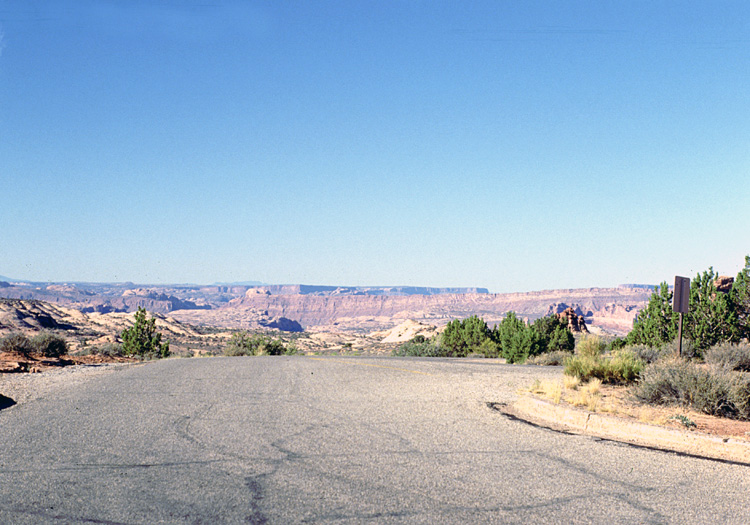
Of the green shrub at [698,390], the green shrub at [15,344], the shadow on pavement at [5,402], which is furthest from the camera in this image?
the green shrub at [15,344]

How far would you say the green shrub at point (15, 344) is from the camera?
25.8 meters

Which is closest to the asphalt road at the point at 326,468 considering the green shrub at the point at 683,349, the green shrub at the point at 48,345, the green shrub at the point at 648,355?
the green shrub at the point at 648,355

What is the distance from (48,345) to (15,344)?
4.42 feet

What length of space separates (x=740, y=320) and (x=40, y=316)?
292 ft

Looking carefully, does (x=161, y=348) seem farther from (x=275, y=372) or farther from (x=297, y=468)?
(x=297, y=468)

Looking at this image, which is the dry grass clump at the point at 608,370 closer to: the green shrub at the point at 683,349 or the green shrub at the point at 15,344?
the green shrub at the point at 683,349

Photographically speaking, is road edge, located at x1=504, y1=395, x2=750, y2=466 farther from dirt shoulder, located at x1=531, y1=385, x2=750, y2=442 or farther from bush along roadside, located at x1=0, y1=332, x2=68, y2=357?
bush along roadside, located at x1=0, y1=332, x2=68, y2=357

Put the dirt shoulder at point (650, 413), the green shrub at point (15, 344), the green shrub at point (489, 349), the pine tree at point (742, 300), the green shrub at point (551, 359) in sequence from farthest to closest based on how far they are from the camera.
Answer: the green shrub at point (489, 349) → the green shrub at point (15, 344) → the green shrub at point (551, 359) → the pine tree at point (742, 300) → the dirt shoulder at point (650, 413)

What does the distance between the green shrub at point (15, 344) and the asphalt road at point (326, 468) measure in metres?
17.8

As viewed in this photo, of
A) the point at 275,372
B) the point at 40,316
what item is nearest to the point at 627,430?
the point at 275,372

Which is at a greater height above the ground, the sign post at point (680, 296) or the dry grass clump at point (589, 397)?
the sign post at point (680, 296)

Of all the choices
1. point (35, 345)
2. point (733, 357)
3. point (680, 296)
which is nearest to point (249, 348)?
point (35, 345)

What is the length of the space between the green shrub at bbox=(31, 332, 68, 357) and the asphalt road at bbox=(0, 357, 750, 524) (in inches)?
709

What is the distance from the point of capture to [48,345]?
88.1 feet
